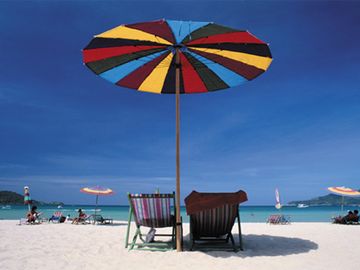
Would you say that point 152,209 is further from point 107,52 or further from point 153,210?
point 107,52

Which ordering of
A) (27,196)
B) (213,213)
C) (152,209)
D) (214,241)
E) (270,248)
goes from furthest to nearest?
1. (27,196)
2. (214,241)
3. (270,248)
4. (152,209)
5. (213,213)

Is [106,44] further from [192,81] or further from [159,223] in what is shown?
[159,223]

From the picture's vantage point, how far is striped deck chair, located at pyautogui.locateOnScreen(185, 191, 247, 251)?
186 inches

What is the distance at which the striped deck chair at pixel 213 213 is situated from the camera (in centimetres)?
473

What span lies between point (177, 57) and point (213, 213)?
2590 millimetres

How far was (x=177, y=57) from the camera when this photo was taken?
5426 millimetres

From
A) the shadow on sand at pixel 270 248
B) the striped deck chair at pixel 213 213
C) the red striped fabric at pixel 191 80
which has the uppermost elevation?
the red striped fabric at pixel 191 80

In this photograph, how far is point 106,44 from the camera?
495 cm

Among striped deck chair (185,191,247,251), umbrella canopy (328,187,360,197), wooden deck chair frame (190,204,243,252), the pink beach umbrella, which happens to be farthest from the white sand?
umbrella canopy (328,187,360,197)

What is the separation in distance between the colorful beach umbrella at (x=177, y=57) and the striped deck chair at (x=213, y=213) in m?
0.28

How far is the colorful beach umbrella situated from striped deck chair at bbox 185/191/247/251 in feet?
0.92

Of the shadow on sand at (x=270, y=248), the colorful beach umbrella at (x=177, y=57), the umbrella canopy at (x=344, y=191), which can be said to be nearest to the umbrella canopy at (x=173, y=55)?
the colorful beach umbrella at (x=177, y=57)

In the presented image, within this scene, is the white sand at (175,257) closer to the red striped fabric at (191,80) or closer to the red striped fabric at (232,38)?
the red striped fabric at (191,80)

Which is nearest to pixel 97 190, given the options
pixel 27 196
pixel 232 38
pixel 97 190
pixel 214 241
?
pixel 97 190
